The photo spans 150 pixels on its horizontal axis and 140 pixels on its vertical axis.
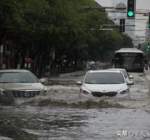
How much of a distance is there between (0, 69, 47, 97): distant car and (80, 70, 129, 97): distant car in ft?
6.29

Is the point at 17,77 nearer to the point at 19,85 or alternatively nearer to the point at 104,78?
the point at 19,85

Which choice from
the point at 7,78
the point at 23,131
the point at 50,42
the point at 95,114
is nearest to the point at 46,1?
the point at 50,42

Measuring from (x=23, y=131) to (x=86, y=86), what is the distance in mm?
11790

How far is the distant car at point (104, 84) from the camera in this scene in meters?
25.1

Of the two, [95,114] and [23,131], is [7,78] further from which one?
[23,131]

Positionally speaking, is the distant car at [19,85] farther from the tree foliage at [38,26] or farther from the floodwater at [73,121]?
the tree foliage at [38,26]

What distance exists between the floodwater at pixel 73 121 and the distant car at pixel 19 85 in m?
0.44

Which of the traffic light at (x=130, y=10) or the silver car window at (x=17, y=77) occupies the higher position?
the traffic light at (x=130, y=10)

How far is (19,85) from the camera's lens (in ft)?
80.1

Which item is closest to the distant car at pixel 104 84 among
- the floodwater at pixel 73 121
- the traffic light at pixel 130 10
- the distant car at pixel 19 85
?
the floodwater at pixel 73 121

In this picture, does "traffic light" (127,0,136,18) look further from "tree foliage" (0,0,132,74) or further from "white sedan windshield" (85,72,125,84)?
"white sedan windshield" (85,72,125,84)

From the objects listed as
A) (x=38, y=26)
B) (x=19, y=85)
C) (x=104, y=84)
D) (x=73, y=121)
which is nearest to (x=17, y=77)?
(x=19, y=85)

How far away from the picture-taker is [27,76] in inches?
1006

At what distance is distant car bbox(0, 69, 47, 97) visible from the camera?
2375cm
